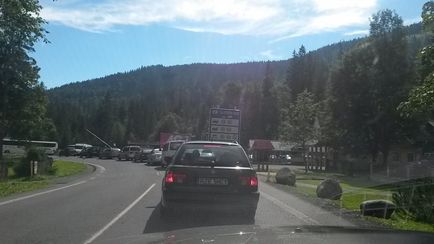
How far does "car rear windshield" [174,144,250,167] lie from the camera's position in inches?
467

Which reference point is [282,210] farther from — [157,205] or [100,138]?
[100,138]

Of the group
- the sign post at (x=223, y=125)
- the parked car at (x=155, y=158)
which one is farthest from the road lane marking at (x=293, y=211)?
the parked car at (x=155, y=158)

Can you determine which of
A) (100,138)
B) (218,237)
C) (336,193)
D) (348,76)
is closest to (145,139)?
(100,138)

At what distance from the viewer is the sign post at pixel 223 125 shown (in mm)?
42562

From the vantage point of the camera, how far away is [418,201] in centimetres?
1358

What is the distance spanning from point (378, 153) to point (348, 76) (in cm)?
859

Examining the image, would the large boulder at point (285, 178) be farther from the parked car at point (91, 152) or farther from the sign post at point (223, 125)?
the parked car at point (91, 152)

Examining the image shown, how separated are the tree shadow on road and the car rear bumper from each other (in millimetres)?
329

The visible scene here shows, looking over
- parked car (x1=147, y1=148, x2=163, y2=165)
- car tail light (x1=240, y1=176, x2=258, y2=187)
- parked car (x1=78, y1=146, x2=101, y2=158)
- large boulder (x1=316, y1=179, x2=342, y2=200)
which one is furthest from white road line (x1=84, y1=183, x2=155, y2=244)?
parked car (x1=78, y1=146, x2=101, y2=158)

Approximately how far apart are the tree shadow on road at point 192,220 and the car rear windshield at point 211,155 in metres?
1.14

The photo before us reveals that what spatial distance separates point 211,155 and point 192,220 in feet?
4.52

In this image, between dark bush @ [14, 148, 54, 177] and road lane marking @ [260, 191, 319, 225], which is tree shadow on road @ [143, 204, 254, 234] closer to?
road lane marking @ [260, 191, 319, 225]

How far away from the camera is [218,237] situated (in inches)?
182

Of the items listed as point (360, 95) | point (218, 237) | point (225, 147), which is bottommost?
point (218, 237)
